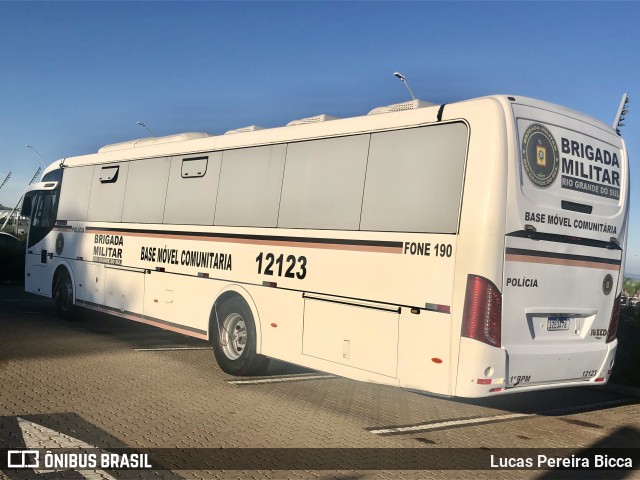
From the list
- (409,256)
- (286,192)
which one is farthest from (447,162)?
(286,192)

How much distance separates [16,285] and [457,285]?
72.7 feet

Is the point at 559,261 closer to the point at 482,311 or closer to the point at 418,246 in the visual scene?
the point at 482,311

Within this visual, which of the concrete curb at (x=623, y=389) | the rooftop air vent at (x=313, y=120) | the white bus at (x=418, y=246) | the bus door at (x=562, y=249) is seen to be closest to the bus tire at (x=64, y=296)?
the white bus at (x=418, y=246)

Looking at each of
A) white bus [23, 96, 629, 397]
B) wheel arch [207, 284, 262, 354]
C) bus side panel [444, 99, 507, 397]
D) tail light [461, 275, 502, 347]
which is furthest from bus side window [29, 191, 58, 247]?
tail light [461, 275, 502, 347]

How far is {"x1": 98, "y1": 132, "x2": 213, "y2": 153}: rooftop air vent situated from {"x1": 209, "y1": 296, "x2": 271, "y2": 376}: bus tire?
3207 mm

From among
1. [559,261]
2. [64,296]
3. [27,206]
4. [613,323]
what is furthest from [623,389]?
[27,206]

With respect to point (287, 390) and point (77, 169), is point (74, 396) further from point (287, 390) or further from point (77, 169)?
point (77, 169)

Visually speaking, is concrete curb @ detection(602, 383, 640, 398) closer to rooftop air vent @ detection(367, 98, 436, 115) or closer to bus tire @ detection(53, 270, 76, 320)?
rooftop air vent @ detection(367, 98, 436, 115)

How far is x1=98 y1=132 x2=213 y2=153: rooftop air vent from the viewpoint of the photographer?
461 inches

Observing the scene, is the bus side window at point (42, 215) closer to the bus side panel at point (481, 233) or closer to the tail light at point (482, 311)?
the bus side panel at point (481, 233)

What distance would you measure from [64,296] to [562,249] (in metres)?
11.0

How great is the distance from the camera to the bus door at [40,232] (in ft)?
50.1

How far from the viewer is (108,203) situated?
13.1m

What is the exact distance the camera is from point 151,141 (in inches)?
502
